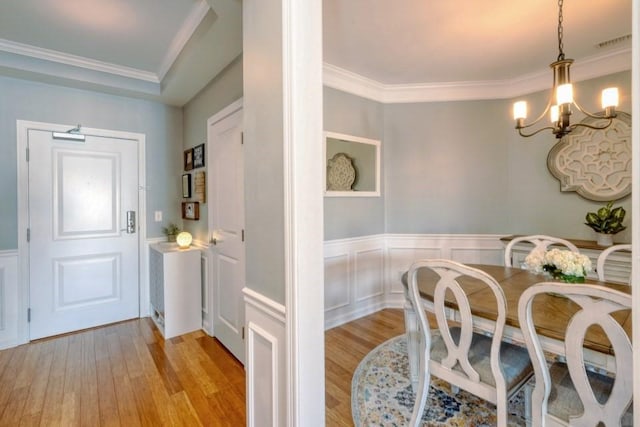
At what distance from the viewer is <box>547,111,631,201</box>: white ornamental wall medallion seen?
103 inches

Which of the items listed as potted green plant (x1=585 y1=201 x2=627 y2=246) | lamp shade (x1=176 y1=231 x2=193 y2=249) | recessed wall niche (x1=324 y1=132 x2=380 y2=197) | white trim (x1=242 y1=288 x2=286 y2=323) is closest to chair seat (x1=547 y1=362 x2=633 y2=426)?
white trim (x1=242 y1=288 x2=286 y2=323)

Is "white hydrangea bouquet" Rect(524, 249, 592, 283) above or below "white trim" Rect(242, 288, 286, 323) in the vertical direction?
above

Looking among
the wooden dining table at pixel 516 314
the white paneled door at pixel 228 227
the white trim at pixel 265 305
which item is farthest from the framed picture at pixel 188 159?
the wooden dining table at pixel 516 314

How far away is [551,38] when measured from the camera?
2.40 metres

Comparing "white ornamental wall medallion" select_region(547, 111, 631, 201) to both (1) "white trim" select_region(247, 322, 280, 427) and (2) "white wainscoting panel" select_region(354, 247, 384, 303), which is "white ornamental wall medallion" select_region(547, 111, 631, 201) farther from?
(1) "white trim" select_region(247, 322, 280, 427)

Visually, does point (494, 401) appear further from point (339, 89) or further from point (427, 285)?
point (339, 89)

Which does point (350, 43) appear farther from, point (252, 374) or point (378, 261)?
point (252, 374)

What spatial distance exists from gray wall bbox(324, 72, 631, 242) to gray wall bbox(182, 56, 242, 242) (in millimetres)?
1011

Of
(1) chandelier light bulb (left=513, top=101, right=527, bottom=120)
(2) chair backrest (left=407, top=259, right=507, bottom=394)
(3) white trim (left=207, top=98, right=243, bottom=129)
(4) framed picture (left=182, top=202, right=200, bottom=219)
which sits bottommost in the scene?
(2) chair backrest (left=407, top=259, right=507, bottom=394)

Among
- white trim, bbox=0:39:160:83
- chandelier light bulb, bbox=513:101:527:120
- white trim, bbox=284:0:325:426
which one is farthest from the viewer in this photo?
white trim, bbox=0:39:160:83

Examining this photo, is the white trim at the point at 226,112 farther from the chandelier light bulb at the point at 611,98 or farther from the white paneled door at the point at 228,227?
the chandelier light bulb at the point at 611,98

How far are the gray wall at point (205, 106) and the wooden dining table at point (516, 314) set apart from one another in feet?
6.58

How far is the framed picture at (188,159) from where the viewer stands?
3.20m

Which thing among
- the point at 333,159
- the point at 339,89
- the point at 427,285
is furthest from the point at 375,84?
the point at 427,285
